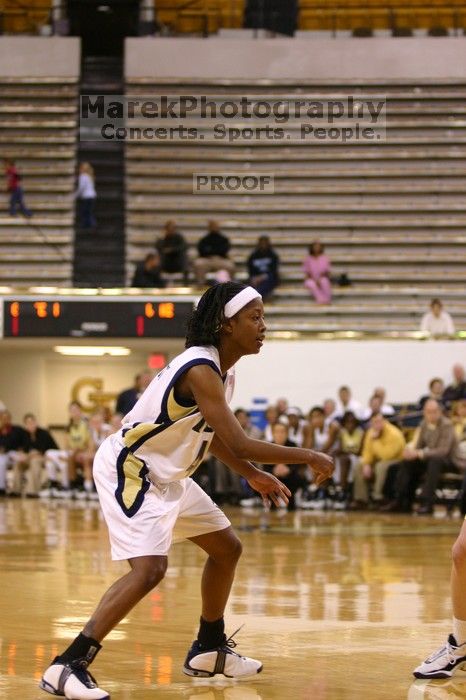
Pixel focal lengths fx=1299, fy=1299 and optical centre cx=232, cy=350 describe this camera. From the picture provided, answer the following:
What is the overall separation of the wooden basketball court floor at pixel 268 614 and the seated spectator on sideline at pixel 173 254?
31.6 feet

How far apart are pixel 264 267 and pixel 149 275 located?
213 cm

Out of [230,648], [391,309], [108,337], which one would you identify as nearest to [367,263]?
[391,309]

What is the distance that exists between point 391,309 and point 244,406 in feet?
13.2

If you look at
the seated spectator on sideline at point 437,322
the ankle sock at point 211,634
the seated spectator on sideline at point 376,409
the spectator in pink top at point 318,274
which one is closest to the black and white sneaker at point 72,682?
the ankle sock at point 211,634

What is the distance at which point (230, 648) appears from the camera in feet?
19.7

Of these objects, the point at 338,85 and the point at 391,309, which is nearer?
the point at 391,309

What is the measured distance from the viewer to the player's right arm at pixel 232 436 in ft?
17.8

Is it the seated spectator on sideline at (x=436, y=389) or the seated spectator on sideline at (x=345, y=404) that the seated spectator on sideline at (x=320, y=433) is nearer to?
the seated spectator on sideline at (x=345, y=404)

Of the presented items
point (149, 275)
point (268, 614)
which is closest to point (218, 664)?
point (268, 614)

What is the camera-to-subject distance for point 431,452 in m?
17.1

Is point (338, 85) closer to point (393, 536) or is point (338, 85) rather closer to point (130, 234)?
point (130, 234)

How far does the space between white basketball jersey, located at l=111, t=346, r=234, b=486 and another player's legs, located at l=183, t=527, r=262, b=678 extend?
471mm

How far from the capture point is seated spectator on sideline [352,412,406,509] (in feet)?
59.4

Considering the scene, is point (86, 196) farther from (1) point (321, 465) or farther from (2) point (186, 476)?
(1) point (321, 465)
